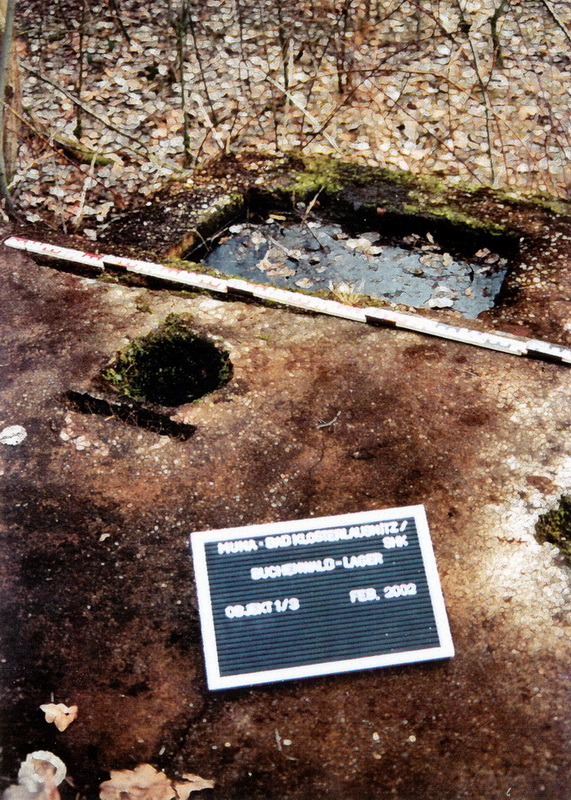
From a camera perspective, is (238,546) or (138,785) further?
(238,546)

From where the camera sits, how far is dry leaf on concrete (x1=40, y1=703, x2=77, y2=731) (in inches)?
124

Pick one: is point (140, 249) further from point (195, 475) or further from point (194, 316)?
point (195, 475)

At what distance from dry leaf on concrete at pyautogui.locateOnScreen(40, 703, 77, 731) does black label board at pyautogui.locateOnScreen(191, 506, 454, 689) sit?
1.98 feet

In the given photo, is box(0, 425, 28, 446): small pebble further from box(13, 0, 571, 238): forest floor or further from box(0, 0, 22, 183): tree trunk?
box(0, 0, 22, 183): tree trunk

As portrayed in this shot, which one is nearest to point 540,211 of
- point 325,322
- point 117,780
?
point 325,322

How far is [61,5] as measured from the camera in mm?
7965

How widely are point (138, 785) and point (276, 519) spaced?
1273 mm

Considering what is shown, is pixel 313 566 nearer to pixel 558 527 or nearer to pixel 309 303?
pixel 558 527

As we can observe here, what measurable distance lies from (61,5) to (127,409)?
5964mm

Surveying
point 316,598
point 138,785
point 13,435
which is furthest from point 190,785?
point 13,435

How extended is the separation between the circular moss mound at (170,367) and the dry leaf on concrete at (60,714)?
1.63 meters

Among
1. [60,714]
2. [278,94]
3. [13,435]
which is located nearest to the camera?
[60,714]

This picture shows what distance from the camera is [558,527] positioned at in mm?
3596

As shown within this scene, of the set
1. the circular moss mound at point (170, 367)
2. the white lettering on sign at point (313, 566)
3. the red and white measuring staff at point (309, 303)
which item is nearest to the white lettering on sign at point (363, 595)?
the white lettering on sign at point (313, 566)
